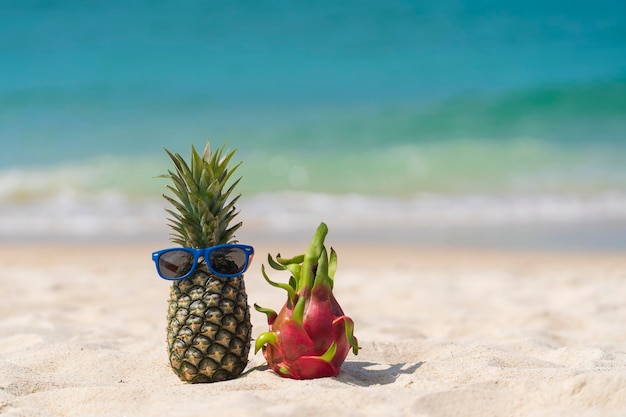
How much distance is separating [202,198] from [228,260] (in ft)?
0.94

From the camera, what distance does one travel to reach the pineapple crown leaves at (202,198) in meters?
2.86

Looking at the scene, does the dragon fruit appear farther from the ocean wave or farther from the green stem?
the ocean wave

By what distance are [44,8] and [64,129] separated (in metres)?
6.92

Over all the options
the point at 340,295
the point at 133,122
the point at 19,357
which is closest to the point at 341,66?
the point at 133,122

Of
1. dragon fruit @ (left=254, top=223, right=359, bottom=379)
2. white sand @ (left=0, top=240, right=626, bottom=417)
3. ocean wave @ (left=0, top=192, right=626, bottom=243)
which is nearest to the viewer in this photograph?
white sand @ (left=0, top=240, right=626, bottom=417)

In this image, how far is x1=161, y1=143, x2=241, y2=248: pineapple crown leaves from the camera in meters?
2.86

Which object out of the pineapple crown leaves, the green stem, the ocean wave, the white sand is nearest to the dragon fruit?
the green stem

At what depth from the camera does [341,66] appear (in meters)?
29.8

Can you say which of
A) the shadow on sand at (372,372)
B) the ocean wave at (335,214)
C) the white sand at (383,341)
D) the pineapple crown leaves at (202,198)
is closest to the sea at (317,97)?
the ocean wave at (335,214)

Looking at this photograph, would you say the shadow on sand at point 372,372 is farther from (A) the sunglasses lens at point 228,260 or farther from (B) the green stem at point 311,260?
(A) the sunglasses lens at point 228,260

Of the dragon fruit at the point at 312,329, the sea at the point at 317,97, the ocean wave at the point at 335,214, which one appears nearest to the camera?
the dragon fruit at the point at 312,329

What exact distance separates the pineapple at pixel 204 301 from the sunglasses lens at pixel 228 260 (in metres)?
0.04

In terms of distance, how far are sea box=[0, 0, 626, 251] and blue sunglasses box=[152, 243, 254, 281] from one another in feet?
51.6

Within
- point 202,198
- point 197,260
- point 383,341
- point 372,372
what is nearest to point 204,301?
point 197,260
